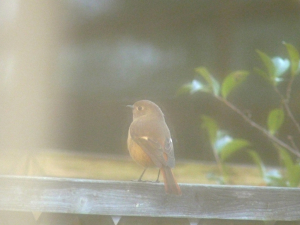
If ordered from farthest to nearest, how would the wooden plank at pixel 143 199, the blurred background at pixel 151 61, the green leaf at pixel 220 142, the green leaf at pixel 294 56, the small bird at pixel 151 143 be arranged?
the blurred background at pixel 151 61, the green leaf at pixel 220 142, the green leaf at pixel 294 56, the small bird at pixel 151 143, the wooden plank at pixel 143 199

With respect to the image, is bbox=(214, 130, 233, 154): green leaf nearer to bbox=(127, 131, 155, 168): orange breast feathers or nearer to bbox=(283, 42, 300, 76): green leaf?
bbox=(283, 42, 300, 76): green leaf

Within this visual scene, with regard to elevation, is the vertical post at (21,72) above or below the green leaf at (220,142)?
above

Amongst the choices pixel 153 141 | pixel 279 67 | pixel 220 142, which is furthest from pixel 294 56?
pixel 153 141

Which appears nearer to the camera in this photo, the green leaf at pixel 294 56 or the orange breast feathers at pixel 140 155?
the orange breast feathers at pixel 140 155

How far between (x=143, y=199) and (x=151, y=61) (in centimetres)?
258

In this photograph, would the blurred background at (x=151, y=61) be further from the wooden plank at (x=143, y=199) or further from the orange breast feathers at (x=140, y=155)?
the wooden plank at (x=143, y=199)

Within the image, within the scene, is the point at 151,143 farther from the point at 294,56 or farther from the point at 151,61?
the point at 151,61

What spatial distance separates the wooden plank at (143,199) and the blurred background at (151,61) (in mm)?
2005

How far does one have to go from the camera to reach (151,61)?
4258 millimetres

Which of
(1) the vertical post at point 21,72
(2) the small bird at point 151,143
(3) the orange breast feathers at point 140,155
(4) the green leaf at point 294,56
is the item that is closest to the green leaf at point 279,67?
(4) the green leaf at point 294,56

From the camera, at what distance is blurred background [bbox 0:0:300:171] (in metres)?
4.11

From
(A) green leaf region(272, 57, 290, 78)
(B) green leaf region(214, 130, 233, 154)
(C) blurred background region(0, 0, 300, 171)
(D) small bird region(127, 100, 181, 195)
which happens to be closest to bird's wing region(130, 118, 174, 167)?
(D) small bird region(127, 100, 181, 195)

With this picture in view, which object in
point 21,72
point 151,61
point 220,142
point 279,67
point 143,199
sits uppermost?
point 151,61

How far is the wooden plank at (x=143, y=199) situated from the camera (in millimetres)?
1710
